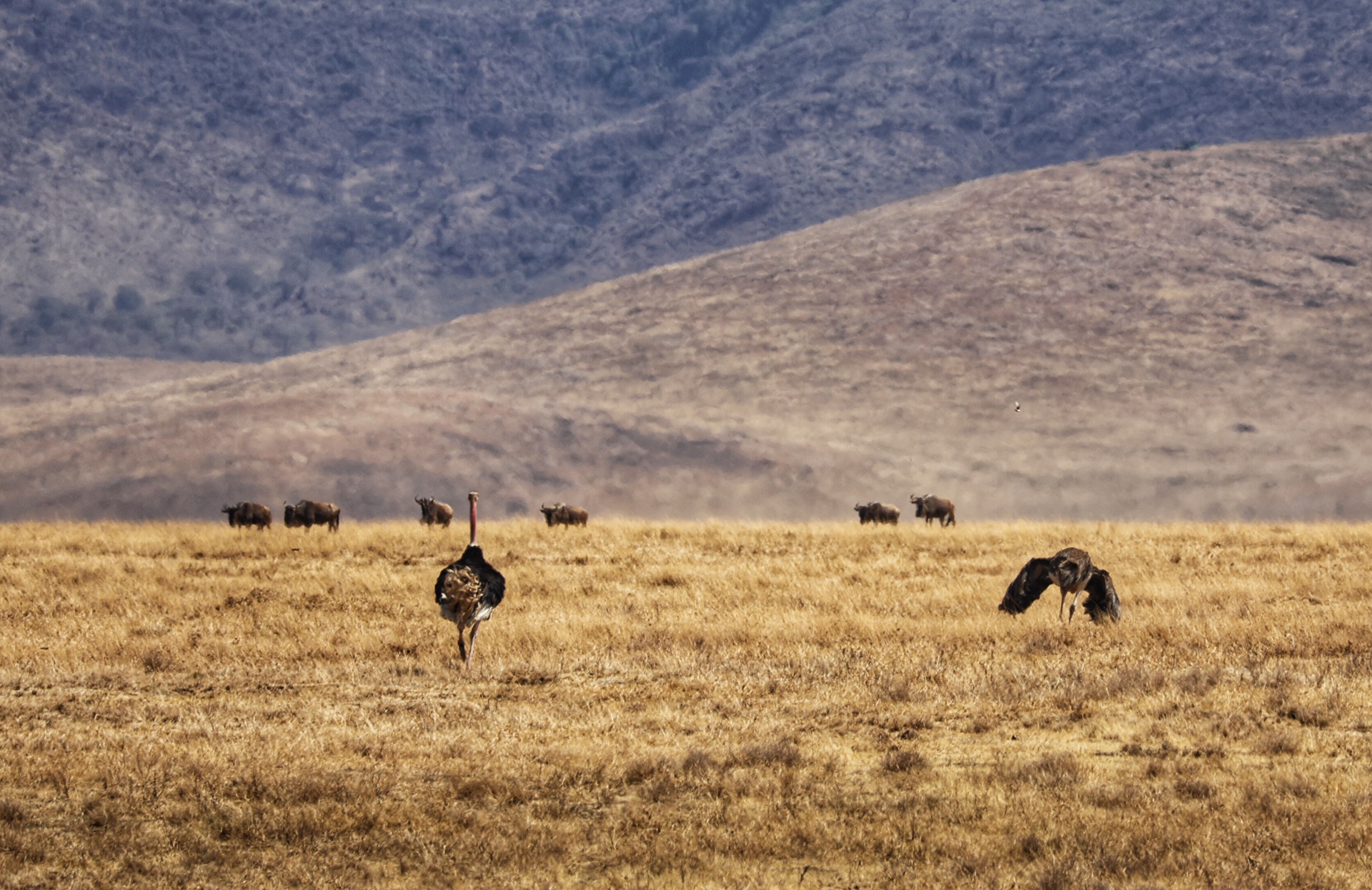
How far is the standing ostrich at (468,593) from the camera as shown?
1470 cm

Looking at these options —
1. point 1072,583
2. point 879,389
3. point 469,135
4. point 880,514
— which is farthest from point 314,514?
point 469,135

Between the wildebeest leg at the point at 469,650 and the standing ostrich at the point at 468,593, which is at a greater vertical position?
the standing ostrich at the point at 468,593

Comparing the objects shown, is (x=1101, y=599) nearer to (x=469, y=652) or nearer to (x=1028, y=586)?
(x=1028, y=586)

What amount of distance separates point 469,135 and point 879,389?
95531 millimetres

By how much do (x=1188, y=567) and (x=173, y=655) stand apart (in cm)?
1592

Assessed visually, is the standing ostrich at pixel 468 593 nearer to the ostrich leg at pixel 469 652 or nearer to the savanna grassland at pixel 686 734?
the ostrich leg at pixel 469 652

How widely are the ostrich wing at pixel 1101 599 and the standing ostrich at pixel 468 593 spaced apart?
7115 millimetres

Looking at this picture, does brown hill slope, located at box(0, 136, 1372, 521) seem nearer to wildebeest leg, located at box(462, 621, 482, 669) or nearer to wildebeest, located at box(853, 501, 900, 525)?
wildebeest, located at box(853, 501, 900, 525)

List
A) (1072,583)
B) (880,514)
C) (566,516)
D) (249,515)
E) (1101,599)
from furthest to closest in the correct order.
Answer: (880,514) < (566,516) < (249,515) < (1101,599) < (1072,583)

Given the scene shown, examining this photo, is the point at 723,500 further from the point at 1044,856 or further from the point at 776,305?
the point at 1044,856

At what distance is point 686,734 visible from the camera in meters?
12.1

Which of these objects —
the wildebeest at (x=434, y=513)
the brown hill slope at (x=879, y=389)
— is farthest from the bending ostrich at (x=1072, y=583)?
the brown hill slope at (x=879, y=389)

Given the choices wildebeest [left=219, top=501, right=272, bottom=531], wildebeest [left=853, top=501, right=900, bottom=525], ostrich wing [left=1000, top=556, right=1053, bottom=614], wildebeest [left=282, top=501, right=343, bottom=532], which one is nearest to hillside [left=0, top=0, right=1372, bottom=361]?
wildebeest [left=853, top=501, right=900, bottom=525]

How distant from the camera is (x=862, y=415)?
87.5 metres
